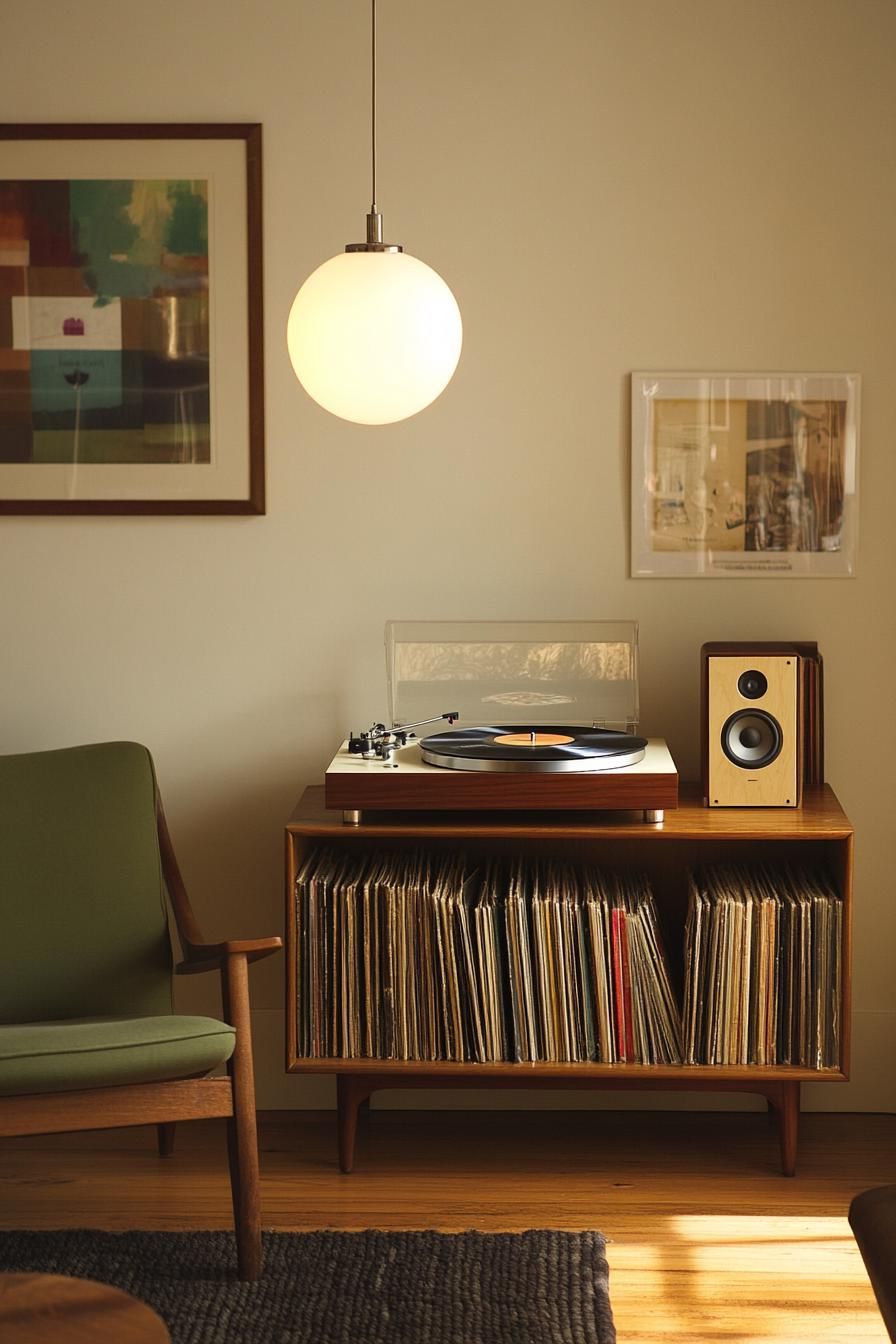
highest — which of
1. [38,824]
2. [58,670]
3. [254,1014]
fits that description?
[58,670]

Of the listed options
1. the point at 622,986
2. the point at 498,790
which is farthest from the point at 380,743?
the point at 622,986

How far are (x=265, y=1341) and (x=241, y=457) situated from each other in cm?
169

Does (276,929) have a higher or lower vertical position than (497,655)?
lower

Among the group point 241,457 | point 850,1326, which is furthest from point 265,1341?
point 241,457

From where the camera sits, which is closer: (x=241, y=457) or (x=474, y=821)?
(x=474, y=821)

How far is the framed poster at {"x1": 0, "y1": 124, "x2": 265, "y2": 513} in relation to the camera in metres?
2.82

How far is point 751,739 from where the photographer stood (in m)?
2.62

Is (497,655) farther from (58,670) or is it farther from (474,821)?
(58,670)

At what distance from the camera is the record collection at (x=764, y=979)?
2498 mm

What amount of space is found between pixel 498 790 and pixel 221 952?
0.57 meters

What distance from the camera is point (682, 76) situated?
278 cm

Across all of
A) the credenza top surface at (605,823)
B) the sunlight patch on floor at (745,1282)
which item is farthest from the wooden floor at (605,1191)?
the credenza top surface at (605,823)

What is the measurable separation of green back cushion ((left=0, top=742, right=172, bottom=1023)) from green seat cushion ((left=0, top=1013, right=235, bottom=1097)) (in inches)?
13.1

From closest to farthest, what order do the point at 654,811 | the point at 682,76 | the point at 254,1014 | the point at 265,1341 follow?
the point at 265,1341 < the point at 654,811 < the point at 682,76 < the point at 254,1014
